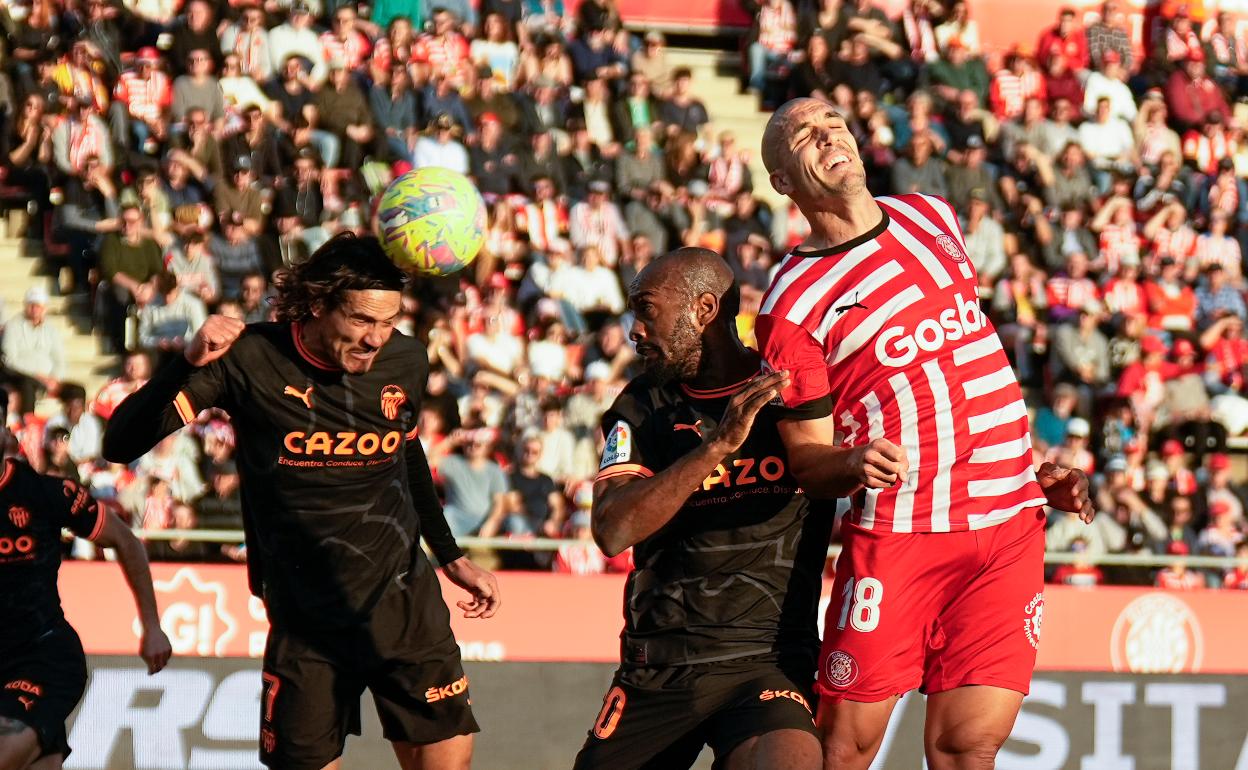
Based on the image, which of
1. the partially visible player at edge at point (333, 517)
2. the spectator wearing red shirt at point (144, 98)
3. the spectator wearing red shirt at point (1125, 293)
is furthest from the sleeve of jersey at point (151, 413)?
the spectator wearing red shirt at point (1125, 293)

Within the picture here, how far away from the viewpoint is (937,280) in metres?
5.55

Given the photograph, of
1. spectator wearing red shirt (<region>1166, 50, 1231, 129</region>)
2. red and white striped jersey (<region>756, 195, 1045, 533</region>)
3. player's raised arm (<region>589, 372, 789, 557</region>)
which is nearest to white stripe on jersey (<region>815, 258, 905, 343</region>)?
red and white striped jersey (<region>756, 195, 1045, 533</region>)

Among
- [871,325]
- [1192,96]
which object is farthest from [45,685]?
[1192,96]

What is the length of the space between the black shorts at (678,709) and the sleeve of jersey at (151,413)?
73.9 inches

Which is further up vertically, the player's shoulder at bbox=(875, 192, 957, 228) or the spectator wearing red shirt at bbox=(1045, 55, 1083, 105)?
the player's shoulder at bbox=(875, 192, 957, 228)

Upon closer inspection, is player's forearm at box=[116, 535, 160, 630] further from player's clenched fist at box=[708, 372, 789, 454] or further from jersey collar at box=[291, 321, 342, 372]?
player's clenched fist at box=[708, 372, 789, 454]

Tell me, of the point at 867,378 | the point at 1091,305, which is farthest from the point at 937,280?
the point at 1091,305

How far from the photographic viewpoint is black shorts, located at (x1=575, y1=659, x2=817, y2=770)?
5.31 metres

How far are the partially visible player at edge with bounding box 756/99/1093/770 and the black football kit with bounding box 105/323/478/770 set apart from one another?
1727 mm

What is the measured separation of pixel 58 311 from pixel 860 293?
9.91m

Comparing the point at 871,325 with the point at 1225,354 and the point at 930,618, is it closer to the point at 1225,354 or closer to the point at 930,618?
the point at 930,618

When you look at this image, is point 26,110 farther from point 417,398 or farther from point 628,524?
point 628,524

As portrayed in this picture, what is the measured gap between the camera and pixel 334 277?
20.4 feet

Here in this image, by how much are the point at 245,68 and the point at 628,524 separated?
1065cm
